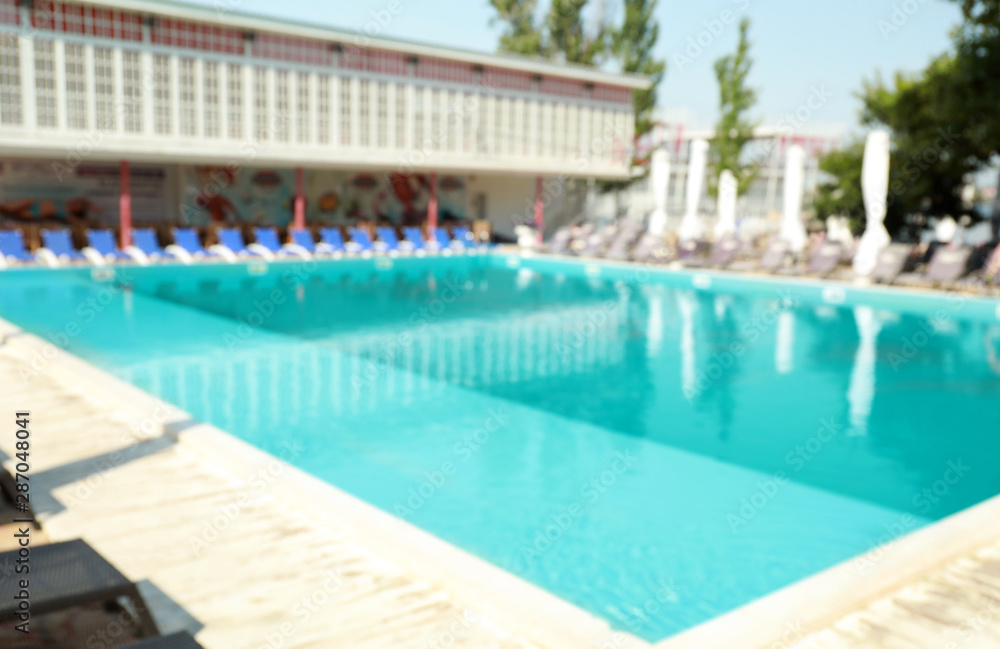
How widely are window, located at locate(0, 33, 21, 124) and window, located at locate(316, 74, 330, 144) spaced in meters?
6.33

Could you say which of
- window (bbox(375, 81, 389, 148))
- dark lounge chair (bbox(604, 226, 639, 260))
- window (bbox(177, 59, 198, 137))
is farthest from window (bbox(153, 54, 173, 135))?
dark lounge chair (bbox(604, 226, 639, 260))

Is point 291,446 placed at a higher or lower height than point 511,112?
lower

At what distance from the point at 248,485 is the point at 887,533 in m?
3.93

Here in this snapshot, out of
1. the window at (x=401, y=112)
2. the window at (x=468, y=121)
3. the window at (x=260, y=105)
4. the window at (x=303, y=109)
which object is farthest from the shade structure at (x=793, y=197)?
the window at (x=260, y=105)

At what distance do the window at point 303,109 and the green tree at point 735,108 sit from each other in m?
15.4

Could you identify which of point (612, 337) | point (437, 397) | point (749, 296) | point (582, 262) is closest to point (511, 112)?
point (582, 262)

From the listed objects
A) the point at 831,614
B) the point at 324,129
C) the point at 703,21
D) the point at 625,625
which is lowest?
the point at 625,625

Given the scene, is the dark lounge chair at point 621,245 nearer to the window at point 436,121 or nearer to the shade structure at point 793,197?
the shade structure at point 793,197

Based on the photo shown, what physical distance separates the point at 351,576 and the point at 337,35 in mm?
18441

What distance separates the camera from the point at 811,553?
16.6 ft

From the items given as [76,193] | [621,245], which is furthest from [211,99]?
[621,245]

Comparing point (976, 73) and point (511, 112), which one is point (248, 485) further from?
point (511, 112)

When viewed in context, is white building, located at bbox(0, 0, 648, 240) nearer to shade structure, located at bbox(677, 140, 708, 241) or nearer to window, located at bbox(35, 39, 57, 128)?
window, located at bbox(35, 39, 57, 128)

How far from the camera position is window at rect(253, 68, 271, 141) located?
1912 cm
